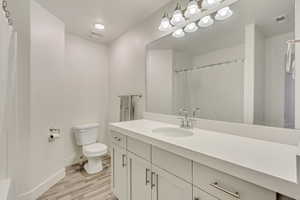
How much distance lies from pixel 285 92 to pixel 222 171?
29.6 inches

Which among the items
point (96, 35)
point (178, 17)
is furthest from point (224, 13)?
point (96, 35)

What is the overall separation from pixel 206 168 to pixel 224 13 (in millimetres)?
1336

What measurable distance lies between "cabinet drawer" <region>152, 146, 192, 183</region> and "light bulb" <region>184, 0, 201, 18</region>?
54.9 inches

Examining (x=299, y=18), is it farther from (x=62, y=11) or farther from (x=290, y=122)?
(x=62, y=11)

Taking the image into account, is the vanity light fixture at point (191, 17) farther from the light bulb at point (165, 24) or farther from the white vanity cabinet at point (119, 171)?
the white vanity cabinet at point (119, 171)

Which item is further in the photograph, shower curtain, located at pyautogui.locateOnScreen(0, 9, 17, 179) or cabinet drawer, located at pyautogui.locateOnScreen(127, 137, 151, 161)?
cabinet drawer, located at pyautogui.locateOnScreen(127, 137, 151, 161)

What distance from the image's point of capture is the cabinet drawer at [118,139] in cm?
155

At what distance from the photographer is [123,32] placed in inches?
104

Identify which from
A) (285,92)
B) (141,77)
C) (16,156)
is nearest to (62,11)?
(141,77)

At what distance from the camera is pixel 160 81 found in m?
1.98

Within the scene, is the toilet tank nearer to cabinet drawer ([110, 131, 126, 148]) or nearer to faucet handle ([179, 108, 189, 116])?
Result: cabinet drawer ([110, 131, 126, 148])

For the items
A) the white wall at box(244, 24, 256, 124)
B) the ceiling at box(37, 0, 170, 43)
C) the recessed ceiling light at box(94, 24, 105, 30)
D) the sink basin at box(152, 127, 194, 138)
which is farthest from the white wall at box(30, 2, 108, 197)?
the white wall at box(244, 24, 256, 124)

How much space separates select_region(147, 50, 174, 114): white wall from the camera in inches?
73.7

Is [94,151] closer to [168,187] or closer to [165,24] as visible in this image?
[168,187]
